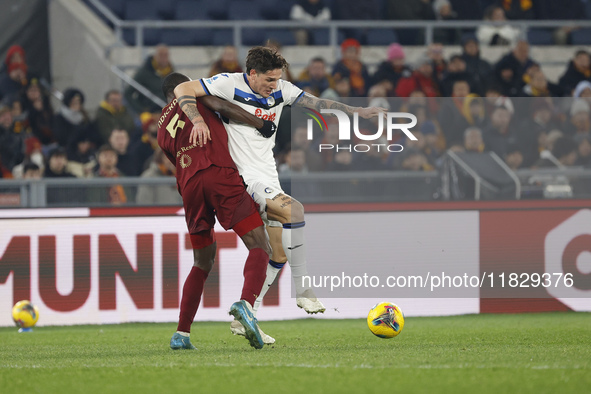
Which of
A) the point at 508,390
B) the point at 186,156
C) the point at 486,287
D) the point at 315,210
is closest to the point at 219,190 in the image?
the point at 186,156

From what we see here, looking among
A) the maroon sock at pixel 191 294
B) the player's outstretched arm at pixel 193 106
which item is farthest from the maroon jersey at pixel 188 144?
the maroon sock at pixel 191 294

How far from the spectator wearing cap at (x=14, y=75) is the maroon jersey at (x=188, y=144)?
678 centimetres

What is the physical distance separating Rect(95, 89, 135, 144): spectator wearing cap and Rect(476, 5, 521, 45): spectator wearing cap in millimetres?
6343

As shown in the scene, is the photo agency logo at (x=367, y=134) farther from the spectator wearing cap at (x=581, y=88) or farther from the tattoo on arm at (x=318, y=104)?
the spectator wearing cap at (x=581, y=88)

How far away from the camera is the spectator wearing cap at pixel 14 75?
12.9 metres

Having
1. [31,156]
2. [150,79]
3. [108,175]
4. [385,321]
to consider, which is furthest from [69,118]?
[385,321]

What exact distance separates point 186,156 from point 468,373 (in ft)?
8.93

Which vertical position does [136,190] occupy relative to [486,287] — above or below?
above

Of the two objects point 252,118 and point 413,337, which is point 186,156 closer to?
point 252,118

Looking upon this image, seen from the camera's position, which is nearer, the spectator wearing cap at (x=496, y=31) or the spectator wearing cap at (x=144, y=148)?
the spectator wearing cap at (x=144, y=148)

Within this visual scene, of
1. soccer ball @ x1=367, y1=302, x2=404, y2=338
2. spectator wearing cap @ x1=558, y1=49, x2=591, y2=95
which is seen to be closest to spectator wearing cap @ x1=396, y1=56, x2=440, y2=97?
spectator wearing cap @ x1=558, y1=49, x2=591, y2=95

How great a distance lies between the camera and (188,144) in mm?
6543

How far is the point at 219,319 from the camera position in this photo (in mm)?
9734

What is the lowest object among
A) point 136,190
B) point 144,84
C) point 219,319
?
point 219,319
